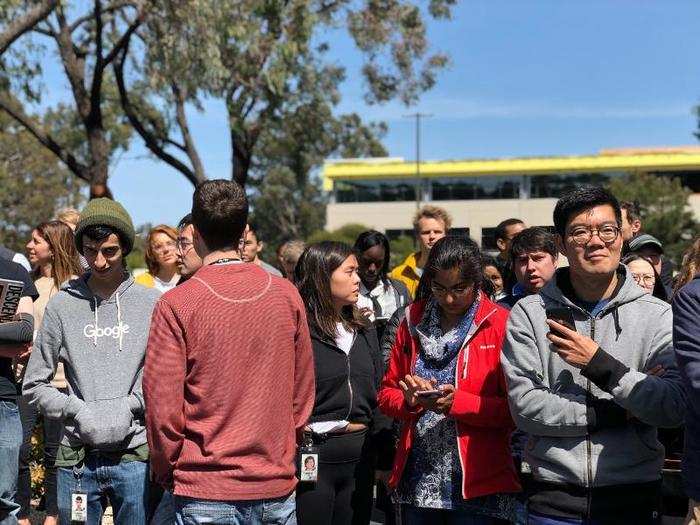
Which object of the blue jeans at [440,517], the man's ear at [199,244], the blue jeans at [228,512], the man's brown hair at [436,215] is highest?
the man's brown hair at [436,215]

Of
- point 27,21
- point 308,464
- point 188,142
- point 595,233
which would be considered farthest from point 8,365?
point 188,142

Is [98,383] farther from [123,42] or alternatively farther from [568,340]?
[123,42]

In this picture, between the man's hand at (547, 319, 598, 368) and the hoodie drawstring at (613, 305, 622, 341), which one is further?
the hoodie drawstring at (613, 305, 622, 341)

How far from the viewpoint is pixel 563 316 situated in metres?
3.52

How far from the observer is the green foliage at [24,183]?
1793 inches

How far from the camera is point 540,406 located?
11.7 ft

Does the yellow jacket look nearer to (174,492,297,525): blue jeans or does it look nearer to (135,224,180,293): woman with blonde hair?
(135,224,180,293): woman with blonde hair

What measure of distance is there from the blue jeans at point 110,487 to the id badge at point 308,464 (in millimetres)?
760

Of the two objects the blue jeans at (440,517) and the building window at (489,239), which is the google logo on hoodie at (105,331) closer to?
the blue jeans at (440,517)

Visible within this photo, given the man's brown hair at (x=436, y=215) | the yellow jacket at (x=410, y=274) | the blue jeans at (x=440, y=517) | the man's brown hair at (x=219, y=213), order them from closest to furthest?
the man's brown hair at (x=219, y=213) → the blue jeans at (x=440, y=517) → the man's brown hair at (x=436, y=215) → the yellow jacket at (x=410, y=274)

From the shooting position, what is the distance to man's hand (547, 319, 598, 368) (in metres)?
3.43

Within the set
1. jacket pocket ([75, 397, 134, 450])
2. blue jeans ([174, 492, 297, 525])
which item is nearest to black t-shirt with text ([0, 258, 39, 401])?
jacket pocket ([75, 397, 134, 450])

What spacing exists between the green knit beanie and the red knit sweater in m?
1.17

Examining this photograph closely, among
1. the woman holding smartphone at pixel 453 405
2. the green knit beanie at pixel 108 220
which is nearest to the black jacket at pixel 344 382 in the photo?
the woman holding smartphone at pixel 453 405
